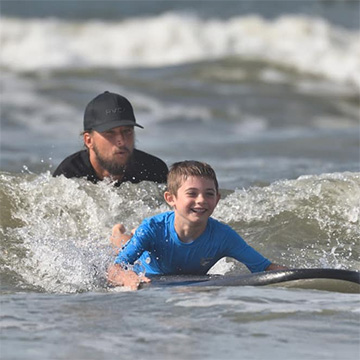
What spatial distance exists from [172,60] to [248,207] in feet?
57.0

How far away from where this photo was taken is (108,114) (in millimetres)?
8297

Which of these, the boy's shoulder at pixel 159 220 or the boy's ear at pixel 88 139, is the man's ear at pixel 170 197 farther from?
the boy's ear at pixel 88 139

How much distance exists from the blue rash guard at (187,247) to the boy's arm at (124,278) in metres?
0.06

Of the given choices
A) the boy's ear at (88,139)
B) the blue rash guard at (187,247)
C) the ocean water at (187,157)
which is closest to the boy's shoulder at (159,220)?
the blue rash guard at (187,247)

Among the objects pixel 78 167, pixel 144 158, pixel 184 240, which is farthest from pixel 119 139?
pixel 184 240

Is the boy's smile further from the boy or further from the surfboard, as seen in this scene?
the surfboard

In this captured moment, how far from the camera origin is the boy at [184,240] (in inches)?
247

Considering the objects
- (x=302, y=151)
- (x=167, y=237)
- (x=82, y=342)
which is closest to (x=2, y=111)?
(x=302, y=151)

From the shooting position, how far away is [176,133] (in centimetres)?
1808

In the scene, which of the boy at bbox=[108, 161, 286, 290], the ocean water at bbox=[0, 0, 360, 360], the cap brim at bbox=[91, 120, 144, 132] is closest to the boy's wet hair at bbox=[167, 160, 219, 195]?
the boy at bbox=[108, 161, 286, 290]

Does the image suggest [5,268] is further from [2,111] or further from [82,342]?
[2,111]

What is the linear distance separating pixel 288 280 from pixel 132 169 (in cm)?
272

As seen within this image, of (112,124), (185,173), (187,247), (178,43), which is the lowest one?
(187,247)

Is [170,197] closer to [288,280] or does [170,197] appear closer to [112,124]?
[288,280]
